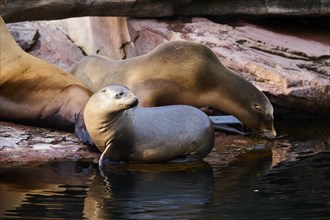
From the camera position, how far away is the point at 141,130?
6.25 m

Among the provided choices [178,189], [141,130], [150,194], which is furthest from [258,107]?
[150,194]

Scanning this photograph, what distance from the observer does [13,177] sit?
5566 mm

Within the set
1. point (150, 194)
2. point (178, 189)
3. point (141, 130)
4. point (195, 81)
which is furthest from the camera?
point (195, 81)

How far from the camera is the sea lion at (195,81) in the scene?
286 inches

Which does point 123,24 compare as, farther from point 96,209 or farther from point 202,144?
point 96,209

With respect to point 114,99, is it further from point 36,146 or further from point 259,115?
point 259,115

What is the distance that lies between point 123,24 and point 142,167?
3023 millimetres

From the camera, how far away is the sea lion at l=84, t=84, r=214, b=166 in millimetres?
6090

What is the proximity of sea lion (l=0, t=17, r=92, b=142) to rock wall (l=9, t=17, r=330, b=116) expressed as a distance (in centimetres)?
136

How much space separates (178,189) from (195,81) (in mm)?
2198

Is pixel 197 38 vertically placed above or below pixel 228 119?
above

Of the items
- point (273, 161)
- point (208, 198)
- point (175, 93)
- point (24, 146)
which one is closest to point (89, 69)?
point (175, 93)

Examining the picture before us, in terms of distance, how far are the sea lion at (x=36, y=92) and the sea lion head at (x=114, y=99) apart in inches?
28.2

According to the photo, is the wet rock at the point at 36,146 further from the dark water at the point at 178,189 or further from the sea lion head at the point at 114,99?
the sea lion head at the point at 114,99
